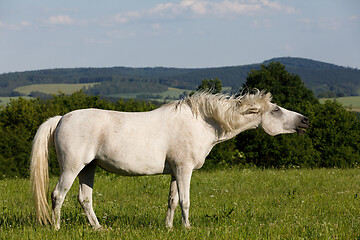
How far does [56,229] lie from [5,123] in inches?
717

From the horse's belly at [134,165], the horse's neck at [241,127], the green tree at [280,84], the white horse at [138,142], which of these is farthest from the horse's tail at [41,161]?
the green tree at [280,84]

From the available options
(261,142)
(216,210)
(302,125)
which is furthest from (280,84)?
(302,125)

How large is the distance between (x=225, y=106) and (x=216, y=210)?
7.73 ft

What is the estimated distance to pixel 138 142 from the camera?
→ 265 inches

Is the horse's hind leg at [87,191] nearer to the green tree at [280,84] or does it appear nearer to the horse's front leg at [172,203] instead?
the horse's front leg at [172,203]

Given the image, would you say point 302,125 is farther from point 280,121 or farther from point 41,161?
point 41,161

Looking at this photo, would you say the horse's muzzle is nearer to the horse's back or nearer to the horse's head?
the horse's head

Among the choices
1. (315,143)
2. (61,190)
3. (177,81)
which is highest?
(61,190)

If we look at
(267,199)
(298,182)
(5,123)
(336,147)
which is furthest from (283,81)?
(267,199)

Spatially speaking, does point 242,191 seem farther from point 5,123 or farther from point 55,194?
point 5,123

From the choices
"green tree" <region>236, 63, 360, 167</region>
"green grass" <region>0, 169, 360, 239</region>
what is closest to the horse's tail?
"green grass" <region>0, 169, 360, 239</region>

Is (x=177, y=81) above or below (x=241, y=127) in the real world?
below

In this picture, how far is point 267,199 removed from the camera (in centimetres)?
980

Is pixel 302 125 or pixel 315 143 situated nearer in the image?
pixel 302 125
